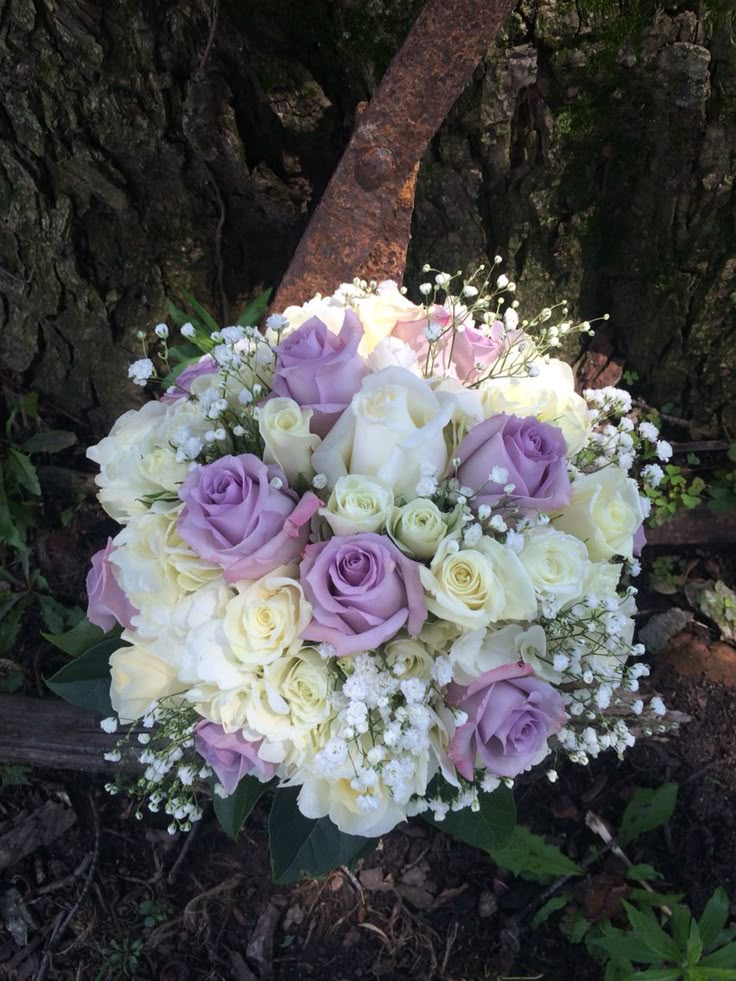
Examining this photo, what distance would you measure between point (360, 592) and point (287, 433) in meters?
0.28

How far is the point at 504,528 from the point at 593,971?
4.91ft

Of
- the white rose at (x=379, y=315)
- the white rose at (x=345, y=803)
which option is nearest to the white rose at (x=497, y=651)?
the white rose at (x=345, y=803)

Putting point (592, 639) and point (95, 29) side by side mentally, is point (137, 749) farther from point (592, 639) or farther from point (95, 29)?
point (95, 29)

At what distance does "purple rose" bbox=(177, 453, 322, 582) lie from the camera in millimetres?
1108

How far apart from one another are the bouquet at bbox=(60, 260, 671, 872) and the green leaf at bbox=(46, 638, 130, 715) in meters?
0.31

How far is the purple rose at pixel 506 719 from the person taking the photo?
1.14 metres

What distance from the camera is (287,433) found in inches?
46.4

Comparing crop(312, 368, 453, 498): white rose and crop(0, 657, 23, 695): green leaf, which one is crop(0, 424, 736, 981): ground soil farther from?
crop(312, 368, 453, 498): white rose

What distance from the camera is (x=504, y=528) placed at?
45.6 inches

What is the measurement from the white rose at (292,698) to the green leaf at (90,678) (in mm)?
588

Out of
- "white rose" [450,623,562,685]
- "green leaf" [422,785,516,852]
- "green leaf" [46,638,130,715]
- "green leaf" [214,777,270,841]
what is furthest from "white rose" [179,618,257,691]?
"green leaf" [422,785,516,852]

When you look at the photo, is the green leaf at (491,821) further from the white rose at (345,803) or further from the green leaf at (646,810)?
the green leaf at (646,810)

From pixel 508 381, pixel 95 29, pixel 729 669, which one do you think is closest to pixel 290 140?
pixel 95 29

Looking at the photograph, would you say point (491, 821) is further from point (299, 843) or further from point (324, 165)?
point (324, 165)
